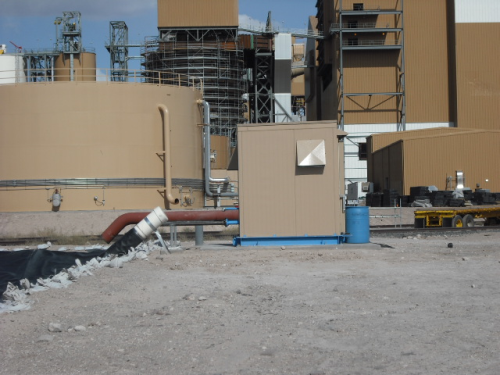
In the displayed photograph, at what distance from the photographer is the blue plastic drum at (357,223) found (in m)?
16.4

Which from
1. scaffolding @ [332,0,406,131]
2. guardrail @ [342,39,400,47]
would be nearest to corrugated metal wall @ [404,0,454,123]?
scaffolding @ [332,0,406,131]

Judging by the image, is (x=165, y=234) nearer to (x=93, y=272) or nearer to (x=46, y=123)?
(x=46, y=123)

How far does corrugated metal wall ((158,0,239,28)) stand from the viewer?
5016 centimetres

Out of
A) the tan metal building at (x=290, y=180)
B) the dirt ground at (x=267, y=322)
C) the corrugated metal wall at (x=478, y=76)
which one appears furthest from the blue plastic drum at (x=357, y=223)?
the corrugated metal wall at (x=478, y=76)

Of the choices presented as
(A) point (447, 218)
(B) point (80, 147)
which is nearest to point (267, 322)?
(A) point (447, 218)

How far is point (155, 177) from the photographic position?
1219 inches

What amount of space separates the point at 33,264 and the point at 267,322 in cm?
959

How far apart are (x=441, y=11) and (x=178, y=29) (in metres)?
20.3

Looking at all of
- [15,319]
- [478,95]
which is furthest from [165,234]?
[478,95]

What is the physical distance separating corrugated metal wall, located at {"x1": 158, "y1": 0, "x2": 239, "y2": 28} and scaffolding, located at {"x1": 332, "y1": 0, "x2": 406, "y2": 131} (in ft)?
27.9

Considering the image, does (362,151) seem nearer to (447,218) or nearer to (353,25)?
(353,25)

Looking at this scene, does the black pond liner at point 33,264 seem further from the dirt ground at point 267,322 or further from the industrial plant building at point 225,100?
the industrial plant building at point 225,100

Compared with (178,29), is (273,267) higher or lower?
lower

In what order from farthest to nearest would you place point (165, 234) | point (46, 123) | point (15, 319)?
point (46, 123) < point (165, 234) < point (15, 319)
